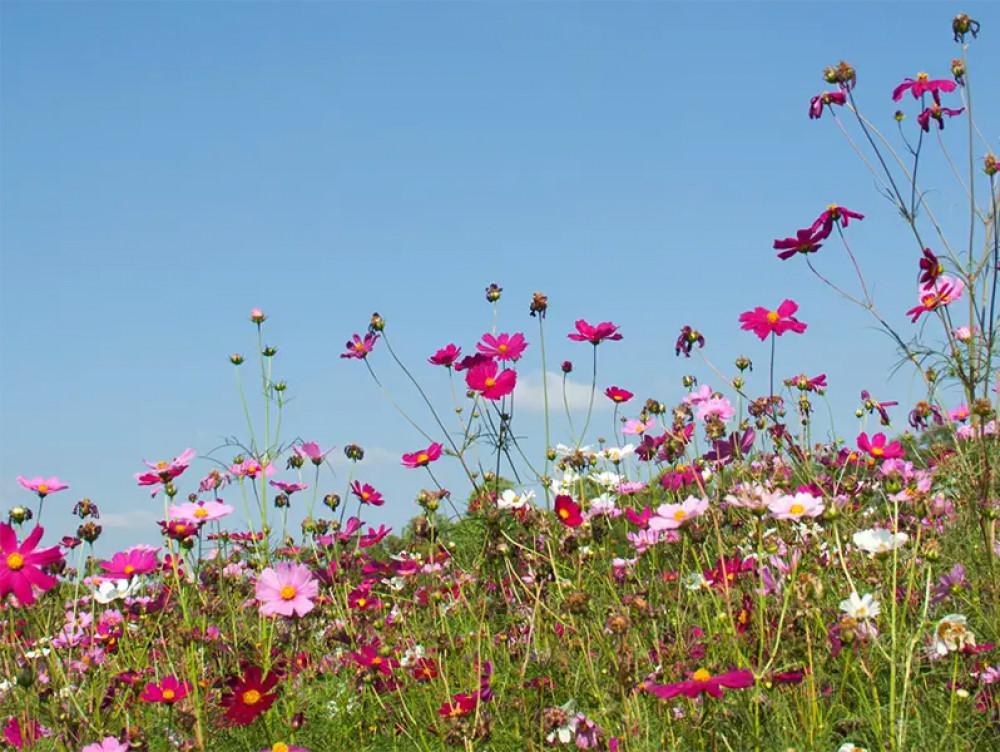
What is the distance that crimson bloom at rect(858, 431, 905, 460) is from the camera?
12.0ft

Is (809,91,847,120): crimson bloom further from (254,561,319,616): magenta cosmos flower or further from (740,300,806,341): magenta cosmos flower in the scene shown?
(254,561,319,616): magenta cosmos flower

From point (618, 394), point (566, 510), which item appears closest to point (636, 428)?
point (618, 394)

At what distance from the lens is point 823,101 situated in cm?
324

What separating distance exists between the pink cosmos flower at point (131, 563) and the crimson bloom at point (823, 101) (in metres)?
2.38

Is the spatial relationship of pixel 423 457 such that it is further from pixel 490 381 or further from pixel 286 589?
pixel 286 589

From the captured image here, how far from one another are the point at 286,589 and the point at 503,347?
105 centimetres

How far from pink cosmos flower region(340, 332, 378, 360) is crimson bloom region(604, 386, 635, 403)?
85cm

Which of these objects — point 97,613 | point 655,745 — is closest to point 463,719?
point 655,745

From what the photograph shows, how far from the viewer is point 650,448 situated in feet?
11.1

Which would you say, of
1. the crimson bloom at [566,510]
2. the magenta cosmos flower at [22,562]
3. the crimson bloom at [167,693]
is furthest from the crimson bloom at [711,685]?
the magenta cosmos flower at [22,562]

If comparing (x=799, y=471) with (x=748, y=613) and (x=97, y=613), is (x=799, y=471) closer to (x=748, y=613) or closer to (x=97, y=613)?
(x=748, y=613)

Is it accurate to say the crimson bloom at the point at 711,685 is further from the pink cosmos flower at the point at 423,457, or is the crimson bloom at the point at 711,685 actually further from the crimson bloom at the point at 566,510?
the pink cosmos flower at the point at 423,457

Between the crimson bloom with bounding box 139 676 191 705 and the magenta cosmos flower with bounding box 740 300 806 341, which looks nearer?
the crimson bloom with bounding box 139 676 191 705

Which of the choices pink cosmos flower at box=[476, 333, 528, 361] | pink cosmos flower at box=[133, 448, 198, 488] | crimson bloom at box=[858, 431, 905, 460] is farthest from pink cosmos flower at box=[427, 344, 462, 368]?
crimson bloom at box=[858, 431, 905, 460]
